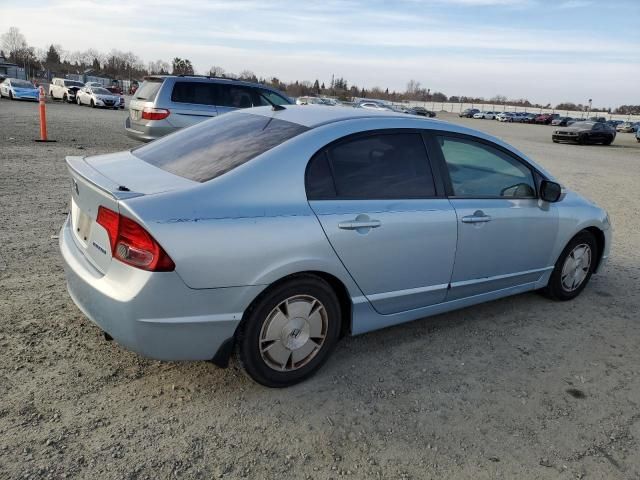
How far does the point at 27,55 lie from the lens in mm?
104188

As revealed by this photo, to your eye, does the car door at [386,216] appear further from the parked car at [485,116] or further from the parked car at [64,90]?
the parked car at [485,116]

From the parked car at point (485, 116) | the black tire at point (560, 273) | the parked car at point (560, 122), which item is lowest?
the parked car at point (485, 116)

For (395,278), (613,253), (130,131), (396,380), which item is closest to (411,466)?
(396,380)

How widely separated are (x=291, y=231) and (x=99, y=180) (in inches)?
43.8

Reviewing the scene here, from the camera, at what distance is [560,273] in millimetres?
4684

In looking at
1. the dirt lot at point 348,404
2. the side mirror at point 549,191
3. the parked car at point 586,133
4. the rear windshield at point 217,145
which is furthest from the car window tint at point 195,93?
the parked car at point 586,133

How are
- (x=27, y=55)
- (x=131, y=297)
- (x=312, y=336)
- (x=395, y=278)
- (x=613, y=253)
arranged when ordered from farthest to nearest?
(x=27, y=55), (x=613, y=253), (x=395, y=278), (x=312, y=336), (x=131, y=297)

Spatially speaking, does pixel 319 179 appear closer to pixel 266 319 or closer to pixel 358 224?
pixel 358 224

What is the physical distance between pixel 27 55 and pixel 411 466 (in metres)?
123

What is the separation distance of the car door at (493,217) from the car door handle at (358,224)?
760 mm

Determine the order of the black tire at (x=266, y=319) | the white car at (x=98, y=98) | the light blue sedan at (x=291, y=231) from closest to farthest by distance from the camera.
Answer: the light blue sedan at (x=291, y=231) → the black tire at (x=266, y=319) → the white car at (x=98, y=98)

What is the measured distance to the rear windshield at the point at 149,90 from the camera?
1060cm

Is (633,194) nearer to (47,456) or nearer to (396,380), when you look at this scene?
(396,380)

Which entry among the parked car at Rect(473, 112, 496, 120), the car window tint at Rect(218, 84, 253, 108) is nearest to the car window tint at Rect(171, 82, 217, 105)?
the car window tint at Rect(218, 84, 253, 108)
